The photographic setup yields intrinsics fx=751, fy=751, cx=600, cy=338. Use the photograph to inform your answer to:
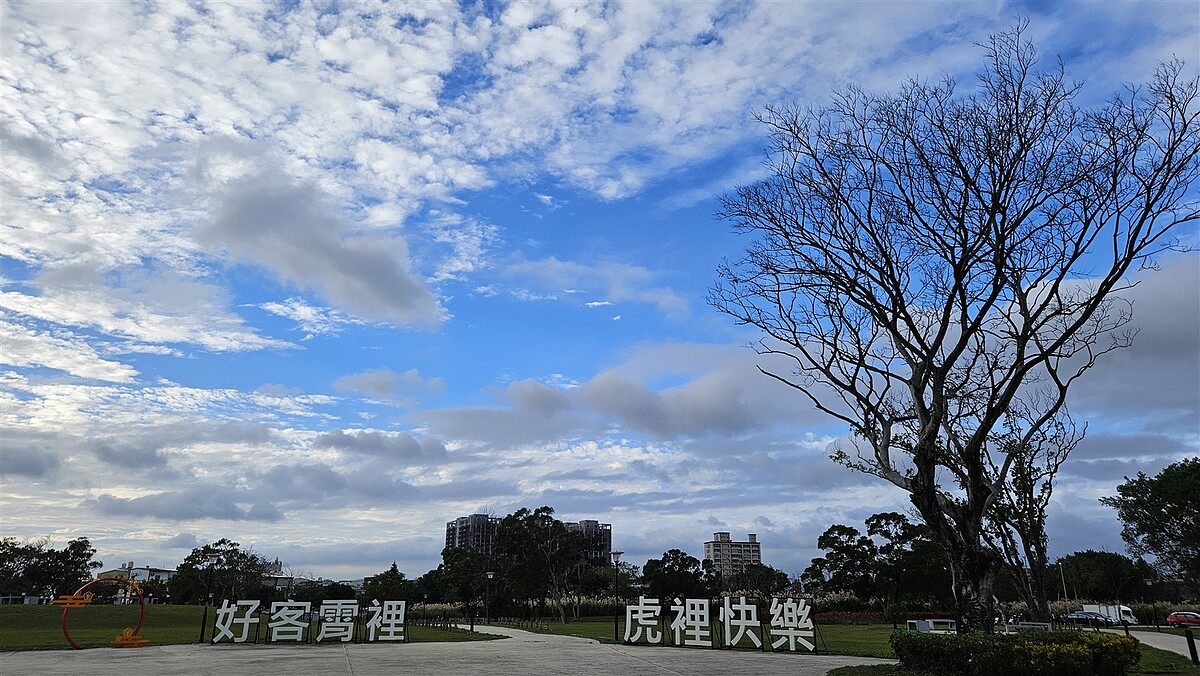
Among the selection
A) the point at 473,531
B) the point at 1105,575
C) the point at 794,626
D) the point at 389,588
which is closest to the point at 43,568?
the point at 389,588

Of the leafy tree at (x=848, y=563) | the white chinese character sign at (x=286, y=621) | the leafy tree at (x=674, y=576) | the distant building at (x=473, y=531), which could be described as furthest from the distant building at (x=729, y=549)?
the white chinese character sign at (x=286, y=621)

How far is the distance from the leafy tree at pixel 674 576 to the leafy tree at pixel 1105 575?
77.7 feet

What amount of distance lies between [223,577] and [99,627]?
2184 cm

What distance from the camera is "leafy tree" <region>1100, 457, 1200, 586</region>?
94.9 ft

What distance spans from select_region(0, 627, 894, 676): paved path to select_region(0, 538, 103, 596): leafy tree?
45279 mm

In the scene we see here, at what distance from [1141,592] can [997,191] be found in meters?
53.1

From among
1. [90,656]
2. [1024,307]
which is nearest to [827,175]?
[1024,307]

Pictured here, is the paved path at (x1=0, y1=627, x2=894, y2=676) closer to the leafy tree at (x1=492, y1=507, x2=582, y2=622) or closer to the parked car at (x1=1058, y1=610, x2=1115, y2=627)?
the parked car at (x1=1058, y1=610, x2=1115, y2=627)

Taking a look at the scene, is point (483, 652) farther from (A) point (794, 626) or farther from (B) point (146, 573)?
(B) point (146, 573)

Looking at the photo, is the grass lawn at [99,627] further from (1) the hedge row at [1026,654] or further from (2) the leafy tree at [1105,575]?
(2) the leafy tree at [1105,575]

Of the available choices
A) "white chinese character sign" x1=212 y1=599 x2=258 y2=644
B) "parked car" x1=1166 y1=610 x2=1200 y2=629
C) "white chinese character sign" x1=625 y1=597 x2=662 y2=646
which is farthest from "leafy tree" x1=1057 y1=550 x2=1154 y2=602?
"white chinese character sign" x1=212 y1=599 x2=258 y2=644

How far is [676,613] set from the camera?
19891mm

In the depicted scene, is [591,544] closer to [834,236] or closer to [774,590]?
[774,590]

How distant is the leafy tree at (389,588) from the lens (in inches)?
1993
